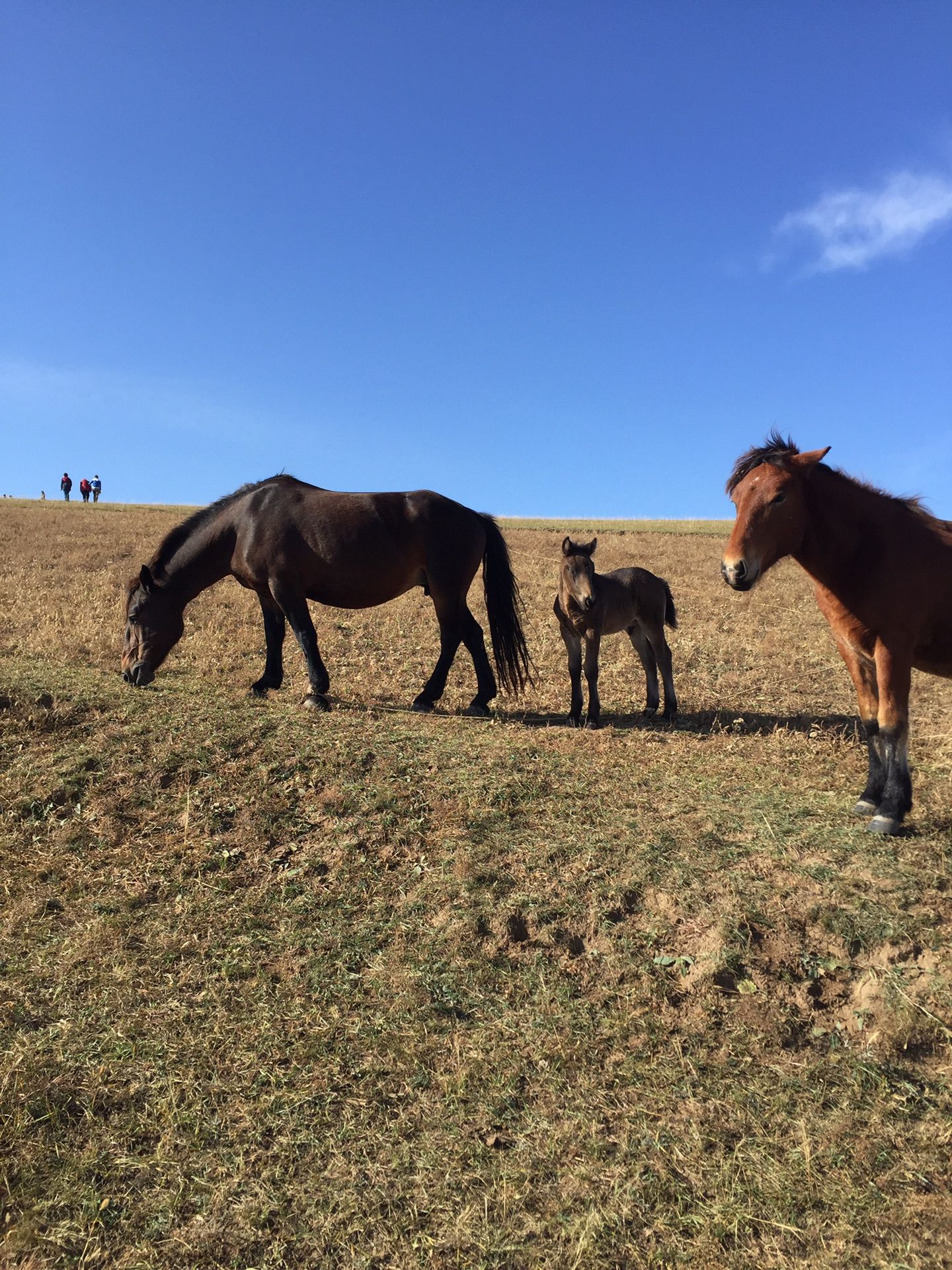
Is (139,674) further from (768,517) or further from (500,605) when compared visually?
(768,517)

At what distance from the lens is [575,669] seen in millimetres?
10219

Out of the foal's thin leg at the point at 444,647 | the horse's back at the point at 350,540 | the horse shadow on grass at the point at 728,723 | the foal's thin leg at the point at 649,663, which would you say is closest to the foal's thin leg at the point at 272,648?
the horse's back at the point at 350,540

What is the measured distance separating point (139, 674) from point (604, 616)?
565 cm

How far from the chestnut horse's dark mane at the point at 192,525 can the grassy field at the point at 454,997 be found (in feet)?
6.31

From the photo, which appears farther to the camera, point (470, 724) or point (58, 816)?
point (470, 724)

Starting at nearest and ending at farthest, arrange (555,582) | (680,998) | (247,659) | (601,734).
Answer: (680,998), (601,734), (247,659), (555,582)

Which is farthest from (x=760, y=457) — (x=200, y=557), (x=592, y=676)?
(x=200, y=557)

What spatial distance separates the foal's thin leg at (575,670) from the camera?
999 cm

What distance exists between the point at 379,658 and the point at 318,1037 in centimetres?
903

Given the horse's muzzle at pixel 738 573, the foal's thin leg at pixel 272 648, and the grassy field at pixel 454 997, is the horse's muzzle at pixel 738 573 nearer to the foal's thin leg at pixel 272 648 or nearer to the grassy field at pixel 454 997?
the grassy field at pixel 454 997

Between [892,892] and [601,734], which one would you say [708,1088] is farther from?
[601,734]

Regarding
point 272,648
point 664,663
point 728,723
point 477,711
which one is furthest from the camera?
point 664,663

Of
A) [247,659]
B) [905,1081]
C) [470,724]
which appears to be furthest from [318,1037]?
[247,659]

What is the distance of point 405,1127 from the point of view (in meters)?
3.90
